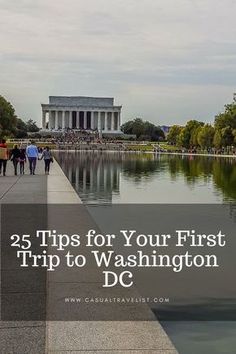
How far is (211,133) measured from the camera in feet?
379

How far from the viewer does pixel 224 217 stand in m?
17.7

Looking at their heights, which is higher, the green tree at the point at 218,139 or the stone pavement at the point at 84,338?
the green tree at the point at 218,139

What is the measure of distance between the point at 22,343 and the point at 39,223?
7.38m

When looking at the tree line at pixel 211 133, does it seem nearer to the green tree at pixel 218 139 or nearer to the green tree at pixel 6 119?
the green tree at pixel 218 139

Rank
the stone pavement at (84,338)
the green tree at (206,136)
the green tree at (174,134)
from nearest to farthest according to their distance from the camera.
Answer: the stone pavement at (84,338) → the green tree at (206,136) → the green tree at (174,134)

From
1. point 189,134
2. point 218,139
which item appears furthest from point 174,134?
point 218,139

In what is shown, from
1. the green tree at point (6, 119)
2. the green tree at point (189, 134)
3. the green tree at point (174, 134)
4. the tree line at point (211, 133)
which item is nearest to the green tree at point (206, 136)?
the tree line at point (211, 133)

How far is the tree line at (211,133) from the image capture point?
9812cm

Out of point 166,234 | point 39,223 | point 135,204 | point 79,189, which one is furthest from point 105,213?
point 79,189

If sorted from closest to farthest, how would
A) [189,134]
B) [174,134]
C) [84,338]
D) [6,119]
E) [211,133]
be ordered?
[84,338] < [6,119] < [211,133] < [189,134] < [174,134]

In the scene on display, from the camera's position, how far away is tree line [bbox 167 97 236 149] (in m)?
98.1

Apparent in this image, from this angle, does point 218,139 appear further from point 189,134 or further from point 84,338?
point 84,338

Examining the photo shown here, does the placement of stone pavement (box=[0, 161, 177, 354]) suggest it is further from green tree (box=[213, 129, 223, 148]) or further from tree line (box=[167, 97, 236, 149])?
green tree (box=[213, 129, 223, 148])

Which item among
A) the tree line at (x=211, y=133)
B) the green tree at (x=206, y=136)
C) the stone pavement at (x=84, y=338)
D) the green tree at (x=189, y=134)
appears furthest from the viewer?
the green tree at (x=189, y=134)
